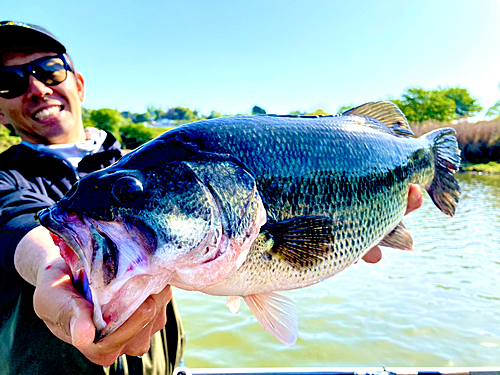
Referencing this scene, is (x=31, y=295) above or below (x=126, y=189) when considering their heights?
below

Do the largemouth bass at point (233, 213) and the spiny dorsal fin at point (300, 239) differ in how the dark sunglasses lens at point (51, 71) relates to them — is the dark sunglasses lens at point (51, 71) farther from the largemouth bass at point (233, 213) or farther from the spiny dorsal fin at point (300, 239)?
the spiny dorsal fin at point (300, 239)

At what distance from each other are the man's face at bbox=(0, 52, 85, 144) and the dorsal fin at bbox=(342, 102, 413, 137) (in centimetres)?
218

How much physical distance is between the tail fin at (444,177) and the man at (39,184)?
80.8 inches

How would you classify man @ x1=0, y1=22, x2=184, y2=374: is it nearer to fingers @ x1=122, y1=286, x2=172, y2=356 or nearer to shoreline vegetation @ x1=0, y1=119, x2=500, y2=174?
fingers @ x1=122, y1=286, x2=172, y2=356

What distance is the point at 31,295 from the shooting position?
82.2 inches

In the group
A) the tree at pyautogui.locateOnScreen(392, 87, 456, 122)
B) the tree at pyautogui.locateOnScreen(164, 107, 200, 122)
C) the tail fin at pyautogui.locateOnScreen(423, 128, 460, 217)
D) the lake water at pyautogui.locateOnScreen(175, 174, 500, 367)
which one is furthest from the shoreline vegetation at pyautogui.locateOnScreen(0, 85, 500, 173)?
the tree at pyautogui.locateOnScreen(164, 107, 200, 122)

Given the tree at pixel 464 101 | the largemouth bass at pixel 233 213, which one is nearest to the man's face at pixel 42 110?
the largemouth bass at pixel 233 213

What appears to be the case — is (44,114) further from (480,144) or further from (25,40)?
(480,144)

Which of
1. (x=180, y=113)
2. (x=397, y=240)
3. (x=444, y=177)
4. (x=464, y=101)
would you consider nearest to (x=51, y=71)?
(x=397, y=240)

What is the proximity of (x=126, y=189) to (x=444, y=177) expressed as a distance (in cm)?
229

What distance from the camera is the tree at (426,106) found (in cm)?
5634

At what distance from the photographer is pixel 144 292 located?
3.83 feet

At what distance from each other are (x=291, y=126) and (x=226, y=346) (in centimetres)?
531

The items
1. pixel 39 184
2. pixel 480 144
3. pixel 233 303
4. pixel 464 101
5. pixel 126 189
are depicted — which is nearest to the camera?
pixel 126 189
